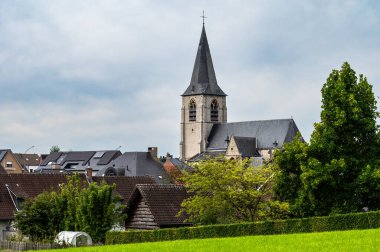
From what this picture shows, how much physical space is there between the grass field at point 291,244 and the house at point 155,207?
16.2 m

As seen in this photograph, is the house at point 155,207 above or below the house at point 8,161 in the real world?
below

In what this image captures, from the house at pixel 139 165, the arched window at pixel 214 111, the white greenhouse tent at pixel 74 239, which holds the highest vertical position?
the arched window at pixel 214 111

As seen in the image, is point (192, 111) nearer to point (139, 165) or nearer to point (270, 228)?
point (139, 165)

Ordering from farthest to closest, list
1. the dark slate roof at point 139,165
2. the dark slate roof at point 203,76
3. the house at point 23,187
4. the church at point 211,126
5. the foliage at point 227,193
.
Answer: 1. the dark slate roof at point 203,76
2. the church at point 211,126
3. the dark slate roof at point 139,165
4. the house at point 23,187
5. the foliage at point 227,193

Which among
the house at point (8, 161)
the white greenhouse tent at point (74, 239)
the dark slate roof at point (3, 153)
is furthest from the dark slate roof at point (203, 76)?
the white greenhouse tent at point (74, 239)

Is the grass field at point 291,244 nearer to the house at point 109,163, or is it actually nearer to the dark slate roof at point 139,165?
the house at point 109,163

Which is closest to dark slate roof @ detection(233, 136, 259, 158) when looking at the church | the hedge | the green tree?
the church

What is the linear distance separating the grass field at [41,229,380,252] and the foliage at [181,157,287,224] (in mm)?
16773

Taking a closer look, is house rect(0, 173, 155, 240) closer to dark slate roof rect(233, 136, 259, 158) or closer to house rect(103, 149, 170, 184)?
house rect(103, 149, 170, 184)

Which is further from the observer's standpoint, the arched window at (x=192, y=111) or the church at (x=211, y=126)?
the arched window at (x=192, y=111)

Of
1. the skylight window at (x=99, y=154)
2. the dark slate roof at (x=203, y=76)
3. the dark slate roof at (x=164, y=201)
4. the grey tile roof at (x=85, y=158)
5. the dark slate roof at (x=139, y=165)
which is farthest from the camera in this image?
the skylight window at (x=99, y=154)

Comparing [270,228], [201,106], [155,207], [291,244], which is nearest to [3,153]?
[201,106]

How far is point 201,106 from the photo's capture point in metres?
156

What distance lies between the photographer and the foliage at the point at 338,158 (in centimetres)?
4556
